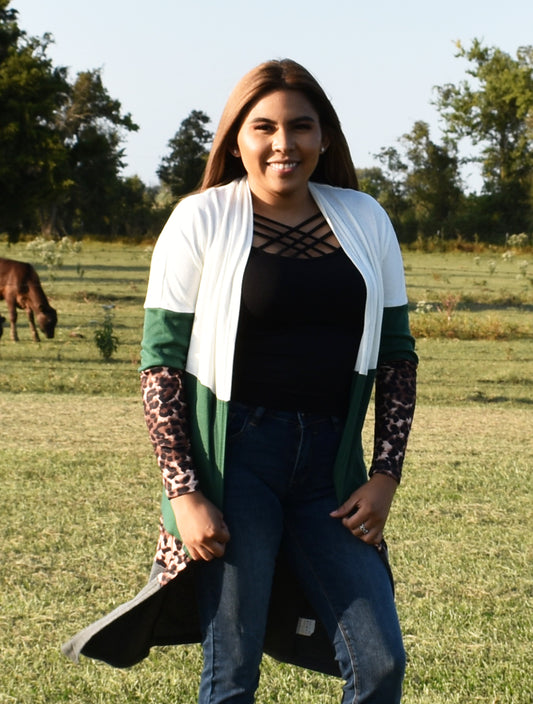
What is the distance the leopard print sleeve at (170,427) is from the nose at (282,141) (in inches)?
20.7

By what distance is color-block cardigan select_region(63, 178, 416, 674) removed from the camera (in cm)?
218

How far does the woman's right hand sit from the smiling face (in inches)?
27.4

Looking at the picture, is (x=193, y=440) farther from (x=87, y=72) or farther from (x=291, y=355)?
(x=87, y=72)

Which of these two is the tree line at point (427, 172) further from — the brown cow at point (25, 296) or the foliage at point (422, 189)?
the brown cow at point (25, 296)

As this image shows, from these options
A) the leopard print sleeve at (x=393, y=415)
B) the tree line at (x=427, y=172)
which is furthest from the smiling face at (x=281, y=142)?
the tree line at (x=427, y=172)

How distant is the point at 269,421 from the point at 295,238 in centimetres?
40

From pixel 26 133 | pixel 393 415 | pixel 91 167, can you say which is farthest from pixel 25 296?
pixel 91 167

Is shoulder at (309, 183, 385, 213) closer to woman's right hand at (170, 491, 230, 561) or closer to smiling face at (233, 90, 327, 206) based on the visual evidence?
smiling face at (233, 90, 327, 206)

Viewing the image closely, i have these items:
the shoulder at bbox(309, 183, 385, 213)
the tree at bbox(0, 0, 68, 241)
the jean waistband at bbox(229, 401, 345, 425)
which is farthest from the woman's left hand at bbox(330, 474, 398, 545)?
the tree at bbox(0, 0, 68, 241)

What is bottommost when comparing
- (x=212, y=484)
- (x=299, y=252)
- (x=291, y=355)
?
(x=212, y=484)

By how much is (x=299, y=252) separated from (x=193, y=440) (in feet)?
1.49

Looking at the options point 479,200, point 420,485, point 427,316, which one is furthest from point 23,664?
point 479,200

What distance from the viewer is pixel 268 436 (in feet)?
7.22

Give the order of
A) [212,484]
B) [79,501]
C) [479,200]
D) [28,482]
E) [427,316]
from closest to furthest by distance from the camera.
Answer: [212,484] → [79,501] → [28,482] → [427,316] → [479,200]
